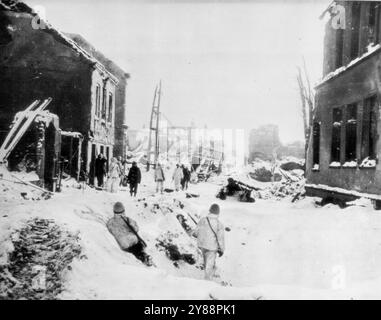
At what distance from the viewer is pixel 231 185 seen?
1528 cm

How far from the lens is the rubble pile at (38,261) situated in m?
5.14

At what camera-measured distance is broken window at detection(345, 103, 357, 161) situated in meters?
12.1

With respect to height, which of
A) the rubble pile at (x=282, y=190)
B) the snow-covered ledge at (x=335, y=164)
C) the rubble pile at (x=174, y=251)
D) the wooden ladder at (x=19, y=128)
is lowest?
the rubble pile at (x=174, y=251)

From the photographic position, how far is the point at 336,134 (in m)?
13.7

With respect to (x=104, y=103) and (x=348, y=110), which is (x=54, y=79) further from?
(x=348, y=110)

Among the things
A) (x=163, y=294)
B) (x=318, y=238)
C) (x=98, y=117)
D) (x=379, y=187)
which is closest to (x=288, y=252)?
(x=318, y=238)

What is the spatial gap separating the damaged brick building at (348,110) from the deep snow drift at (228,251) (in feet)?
3.90

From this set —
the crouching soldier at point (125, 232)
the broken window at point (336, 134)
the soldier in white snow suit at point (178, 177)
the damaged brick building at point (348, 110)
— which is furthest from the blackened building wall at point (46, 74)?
the broken window at point (336, 134)

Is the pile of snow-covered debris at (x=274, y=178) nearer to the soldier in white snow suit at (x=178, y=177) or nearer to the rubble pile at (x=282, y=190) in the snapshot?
the rubble pile at (x=282, y=190)

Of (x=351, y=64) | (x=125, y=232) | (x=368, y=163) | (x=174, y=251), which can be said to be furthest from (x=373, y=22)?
(x=125, y=232)

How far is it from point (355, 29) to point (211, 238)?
9.02 m

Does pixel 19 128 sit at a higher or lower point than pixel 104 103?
lower

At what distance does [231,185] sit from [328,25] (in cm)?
697

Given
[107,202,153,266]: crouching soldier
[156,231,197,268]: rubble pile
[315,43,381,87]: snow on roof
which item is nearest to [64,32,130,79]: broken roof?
[315,43,381,87]: snow on roof
